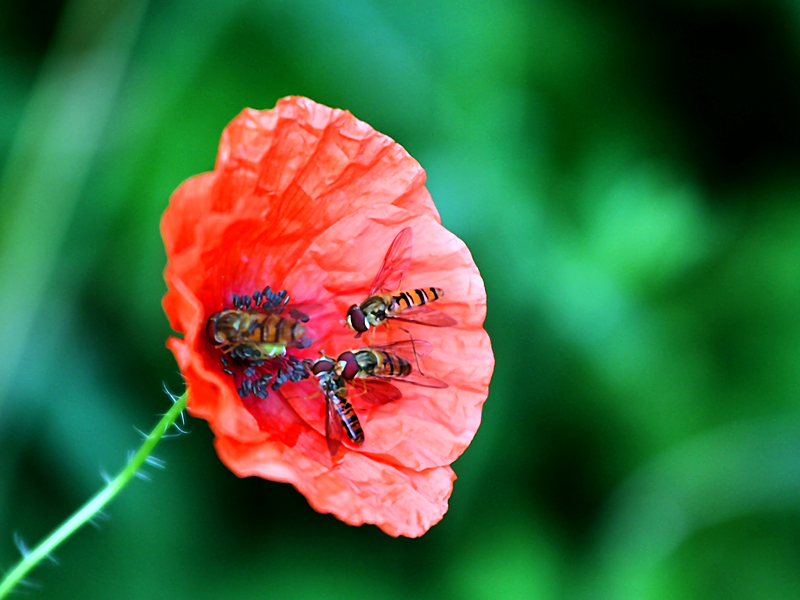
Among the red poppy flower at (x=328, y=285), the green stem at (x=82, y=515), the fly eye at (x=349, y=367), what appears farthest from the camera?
the fly eye at (x=349, y=367)

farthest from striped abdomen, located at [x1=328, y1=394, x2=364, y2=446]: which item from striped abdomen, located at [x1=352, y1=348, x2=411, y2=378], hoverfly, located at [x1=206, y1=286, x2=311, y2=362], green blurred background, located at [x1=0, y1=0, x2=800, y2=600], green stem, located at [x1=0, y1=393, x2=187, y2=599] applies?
green blurred background, located at [x1=0, y1=0, x2=800, y2=600]

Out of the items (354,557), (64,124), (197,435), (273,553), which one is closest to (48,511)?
(197,435)

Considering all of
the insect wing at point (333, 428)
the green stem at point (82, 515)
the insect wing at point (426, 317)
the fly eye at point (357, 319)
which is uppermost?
the insect wing at point (426, 317)

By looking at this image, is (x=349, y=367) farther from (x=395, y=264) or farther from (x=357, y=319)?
(x=395, y=264)

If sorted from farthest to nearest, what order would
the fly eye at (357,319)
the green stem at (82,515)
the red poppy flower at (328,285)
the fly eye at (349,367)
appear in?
the fly eye at (357,319)
the fly eye at (349,367)
the red poppy flower at (328,285)
the green stem at (82,515)

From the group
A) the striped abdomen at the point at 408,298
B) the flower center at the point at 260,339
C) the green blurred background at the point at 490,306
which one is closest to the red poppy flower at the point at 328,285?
the flower center at the point at 260,339

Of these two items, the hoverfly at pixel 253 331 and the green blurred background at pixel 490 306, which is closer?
the hoverfly at pixel 253 331

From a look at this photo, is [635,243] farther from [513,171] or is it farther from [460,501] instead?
[460,501]

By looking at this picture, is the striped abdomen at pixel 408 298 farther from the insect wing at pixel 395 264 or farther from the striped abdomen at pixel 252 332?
the striped abdomen at pixel 252 332
